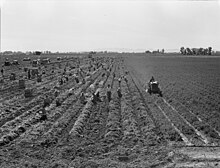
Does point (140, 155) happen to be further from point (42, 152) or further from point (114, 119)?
point (114, 119)

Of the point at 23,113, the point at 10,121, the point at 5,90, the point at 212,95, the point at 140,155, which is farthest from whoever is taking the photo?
the point at 5,90

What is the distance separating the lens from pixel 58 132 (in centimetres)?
1381

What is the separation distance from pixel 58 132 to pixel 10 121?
3.69 m

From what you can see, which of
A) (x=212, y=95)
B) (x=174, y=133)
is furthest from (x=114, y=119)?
(x=212, y=95)

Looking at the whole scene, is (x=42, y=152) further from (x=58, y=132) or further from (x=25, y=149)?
(x=58, y=132)

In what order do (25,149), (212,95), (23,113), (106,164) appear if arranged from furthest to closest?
(212,95) → (23,113) → (25,149) → (106,164)

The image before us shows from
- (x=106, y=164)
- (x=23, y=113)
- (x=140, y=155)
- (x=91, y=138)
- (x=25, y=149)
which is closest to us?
(x=106, y=164)

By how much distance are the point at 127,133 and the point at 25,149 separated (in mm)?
4603

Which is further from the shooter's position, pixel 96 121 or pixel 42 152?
pixel 96 121

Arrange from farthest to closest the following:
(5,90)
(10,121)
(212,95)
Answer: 1. (5,90)
2. (212,95)
3. (10,121)

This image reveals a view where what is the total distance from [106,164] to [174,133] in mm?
4608

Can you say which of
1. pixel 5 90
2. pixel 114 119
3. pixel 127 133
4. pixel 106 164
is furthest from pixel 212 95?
pixel 5 90

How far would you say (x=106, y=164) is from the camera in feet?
33.0

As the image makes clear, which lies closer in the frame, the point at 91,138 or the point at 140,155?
the point at 140,155
